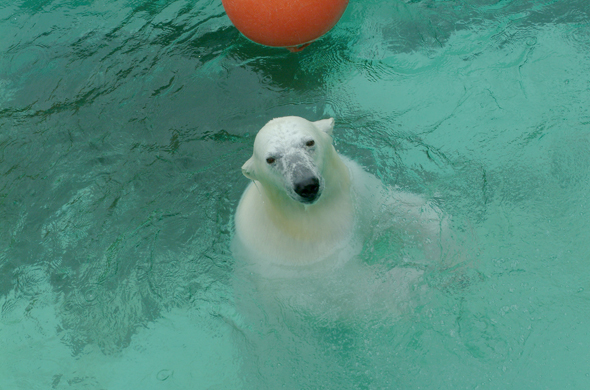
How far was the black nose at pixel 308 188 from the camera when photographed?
285cm

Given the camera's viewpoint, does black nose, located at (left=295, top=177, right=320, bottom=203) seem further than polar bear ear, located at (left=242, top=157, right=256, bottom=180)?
No

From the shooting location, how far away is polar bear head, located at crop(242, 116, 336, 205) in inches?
114

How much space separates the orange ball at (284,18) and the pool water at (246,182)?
0.39 metres

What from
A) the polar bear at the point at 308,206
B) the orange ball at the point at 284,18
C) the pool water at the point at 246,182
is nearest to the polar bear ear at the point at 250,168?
the polar bear at the point at 308,206

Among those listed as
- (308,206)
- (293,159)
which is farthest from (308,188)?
(308,206)

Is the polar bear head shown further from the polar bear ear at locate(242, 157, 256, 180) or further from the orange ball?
the orange ball

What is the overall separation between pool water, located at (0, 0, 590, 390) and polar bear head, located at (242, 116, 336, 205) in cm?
90

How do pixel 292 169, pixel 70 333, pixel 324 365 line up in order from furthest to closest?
pixel 70 333, pixel 324 365, pixel 292 169

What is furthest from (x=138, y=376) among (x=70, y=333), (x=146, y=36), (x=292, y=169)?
(x=146, y=36)

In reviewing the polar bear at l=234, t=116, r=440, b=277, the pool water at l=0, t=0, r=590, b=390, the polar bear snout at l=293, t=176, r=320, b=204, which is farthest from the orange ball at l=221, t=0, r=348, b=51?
the polar bear snout at l=293, t=176, r=320, b=204

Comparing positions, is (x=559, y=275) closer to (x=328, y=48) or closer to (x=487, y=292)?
(x=487, y=292)

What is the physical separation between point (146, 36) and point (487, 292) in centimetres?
510

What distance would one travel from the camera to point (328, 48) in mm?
5734

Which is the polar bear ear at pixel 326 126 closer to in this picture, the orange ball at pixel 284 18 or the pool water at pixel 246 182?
the pool water at pixel 246 182
